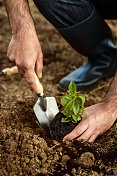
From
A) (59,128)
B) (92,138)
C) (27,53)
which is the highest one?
(27,53)

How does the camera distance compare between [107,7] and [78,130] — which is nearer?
[78,130]

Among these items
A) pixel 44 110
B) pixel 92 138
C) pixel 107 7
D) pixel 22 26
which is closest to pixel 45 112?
pixel 44 110

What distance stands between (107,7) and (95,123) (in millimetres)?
1151

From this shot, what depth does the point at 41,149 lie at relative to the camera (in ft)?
4.83

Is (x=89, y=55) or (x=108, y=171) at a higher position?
(x=89, y=55)

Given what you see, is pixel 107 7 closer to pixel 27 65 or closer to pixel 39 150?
pixel 27 65

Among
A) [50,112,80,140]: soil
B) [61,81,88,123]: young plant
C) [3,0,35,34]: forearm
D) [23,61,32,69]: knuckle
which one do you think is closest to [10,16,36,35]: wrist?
[3,0,35,34]: forearm

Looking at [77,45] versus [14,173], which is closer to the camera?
[14,173]

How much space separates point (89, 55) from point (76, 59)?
0.52m

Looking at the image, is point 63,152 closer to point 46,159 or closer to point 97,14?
point 46,159

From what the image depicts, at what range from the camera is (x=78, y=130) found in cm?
158

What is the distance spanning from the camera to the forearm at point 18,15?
62.8 inches

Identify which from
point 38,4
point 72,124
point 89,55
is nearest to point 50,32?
point 89,55

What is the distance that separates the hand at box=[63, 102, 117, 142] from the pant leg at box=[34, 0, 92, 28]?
0.85 m
